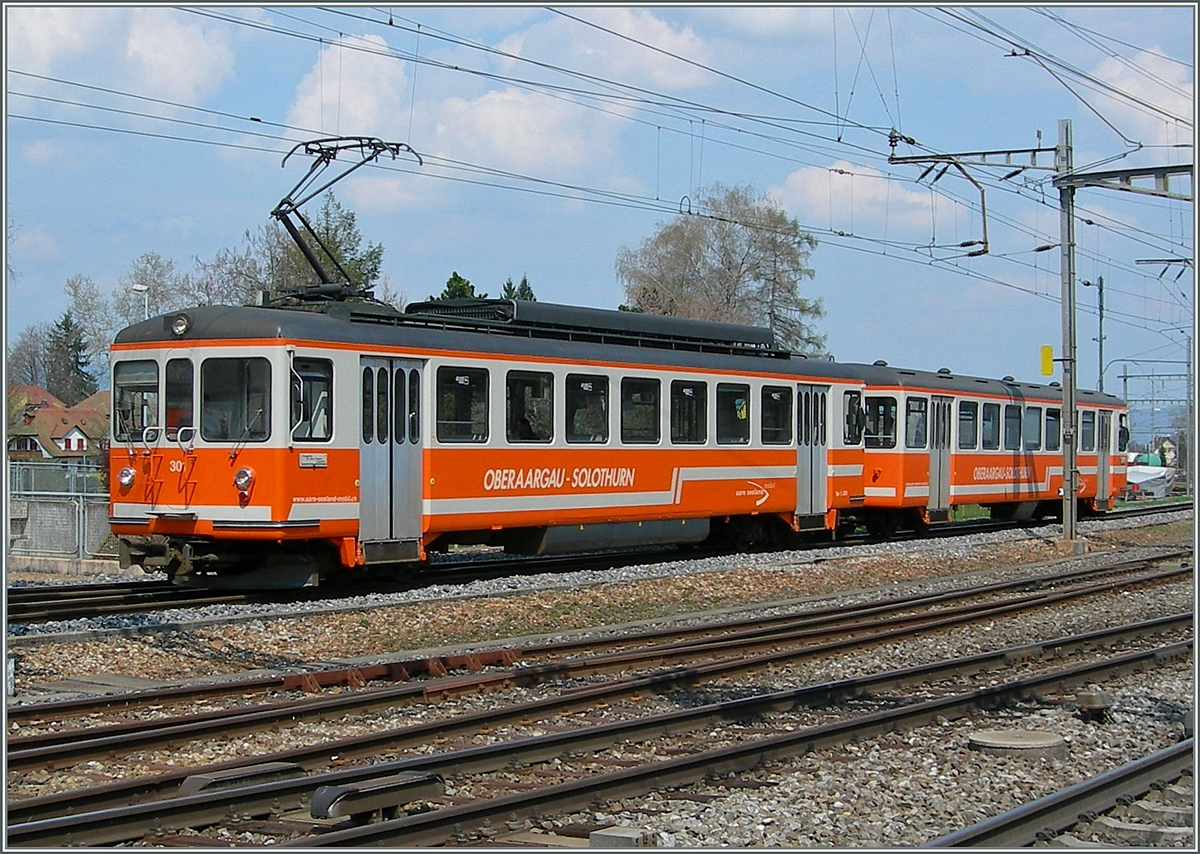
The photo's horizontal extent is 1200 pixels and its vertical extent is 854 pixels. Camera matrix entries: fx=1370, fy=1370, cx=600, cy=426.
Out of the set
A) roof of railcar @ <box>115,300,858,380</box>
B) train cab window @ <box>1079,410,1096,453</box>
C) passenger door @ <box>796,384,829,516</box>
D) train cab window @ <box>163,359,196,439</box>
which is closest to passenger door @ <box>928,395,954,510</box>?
roof of railcar @ <box>115,300,858,380</box>

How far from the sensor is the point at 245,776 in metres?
7.33

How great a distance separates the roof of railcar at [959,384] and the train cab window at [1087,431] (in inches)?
13.3

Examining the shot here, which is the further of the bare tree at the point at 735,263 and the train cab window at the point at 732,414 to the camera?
the bare tree at the point at 735,263

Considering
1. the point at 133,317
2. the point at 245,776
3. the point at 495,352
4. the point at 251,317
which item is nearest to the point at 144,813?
the point at 245,776

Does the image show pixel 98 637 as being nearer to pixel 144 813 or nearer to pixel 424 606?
pixel 424 606

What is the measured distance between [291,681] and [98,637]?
113 inches

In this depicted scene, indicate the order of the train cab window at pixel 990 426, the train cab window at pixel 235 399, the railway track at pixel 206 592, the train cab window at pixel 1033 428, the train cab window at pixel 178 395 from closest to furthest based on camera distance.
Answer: the railway track at pixel 206 592 → the train cab window at pixel 235 399 → the train cab window at pixel 178 395 → the train cab window at pixel 990 426 → the train cab window at pixel 1033 428

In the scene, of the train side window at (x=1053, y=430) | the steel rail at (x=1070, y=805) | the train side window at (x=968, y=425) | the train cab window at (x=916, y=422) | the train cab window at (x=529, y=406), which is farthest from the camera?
the train side window at (x=1053, y=430)

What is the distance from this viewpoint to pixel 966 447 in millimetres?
28812

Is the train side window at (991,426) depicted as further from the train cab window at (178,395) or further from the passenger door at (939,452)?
the train cab window at (178,395)

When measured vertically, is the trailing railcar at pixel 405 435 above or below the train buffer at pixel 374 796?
above

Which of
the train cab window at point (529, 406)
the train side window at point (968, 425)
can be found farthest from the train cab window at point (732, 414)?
the train side window at point (968, 425)

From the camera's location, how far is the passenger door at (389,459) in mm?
15727

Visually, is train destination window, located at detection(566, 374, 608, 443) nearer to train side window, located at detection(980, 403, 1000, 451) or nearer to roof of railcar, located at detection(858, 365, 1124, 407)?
roof of railcar, located at detection(858, 365, 1124, 407)
